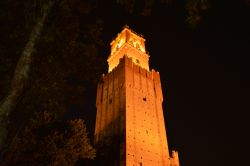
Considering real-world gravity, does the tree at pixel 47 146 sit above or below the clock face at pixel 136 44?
below

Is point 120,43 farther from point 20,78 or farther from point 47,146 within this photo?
point 20,78

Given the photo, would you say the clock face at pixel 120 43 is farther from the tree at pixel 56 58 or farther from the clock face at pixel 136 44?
the tree at pixel 56 58

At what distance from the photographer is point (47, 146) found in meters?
17.8

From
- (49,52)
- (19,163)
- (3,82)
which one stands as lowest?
(19,163)

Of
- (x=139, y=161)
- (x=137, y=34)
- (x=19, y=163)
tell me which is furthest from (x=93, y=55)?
(x=137, y=34)

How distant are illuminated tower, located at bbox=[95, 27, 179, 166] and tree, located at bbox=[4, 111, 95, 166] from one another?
283 inches

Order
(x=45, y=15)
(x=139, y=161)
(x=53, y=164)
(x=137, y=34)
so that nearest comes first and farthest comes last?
(x=45, y=15) < (x=53, y=164) < (x=139, y=161) < (x=137, y=34)

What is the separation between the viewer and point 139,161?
2672 cm

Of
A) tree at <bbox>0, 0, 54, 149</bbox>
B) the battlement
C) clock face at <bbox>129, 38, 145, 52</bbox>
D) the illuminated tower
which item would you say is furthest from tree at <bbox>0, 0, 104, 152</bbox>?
clock face at <bbox>129, 38, 145, 52</bbox>

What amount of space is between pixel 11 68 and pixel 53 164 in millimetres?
7429

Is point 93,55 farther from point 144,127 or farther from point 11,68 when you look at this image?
point 144,127

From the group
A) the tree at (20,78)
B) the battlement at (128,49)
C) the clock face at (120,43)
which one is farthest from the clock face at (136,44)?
the tree at (20,78)

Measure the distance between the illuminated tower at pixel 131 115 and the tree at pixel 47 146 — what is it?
7187 mm

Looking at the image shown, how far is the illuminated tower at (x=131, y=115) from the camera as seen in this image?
27.7 m
